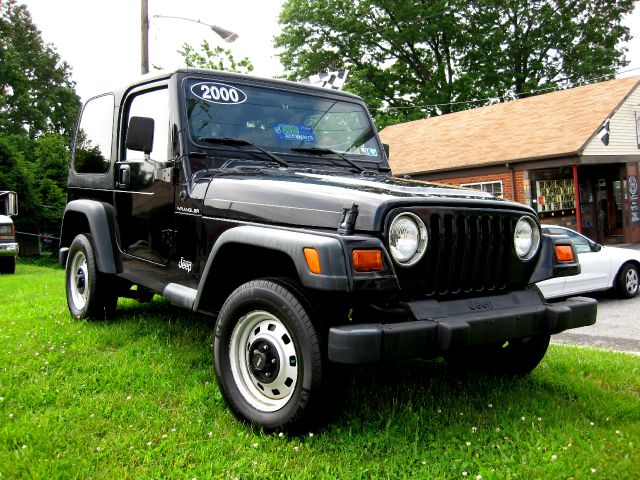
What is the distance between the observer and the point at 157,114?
4535mm

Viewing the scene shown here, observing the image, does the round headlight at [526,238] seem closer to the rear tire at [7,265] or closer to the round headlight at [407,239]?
the round headlight at [407,239]

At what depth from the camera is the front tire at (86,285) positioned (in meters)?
5.21

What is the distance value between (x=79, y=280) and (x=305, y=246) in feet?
11.4

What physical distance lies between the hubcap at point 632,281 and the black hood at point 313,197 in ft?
23.8

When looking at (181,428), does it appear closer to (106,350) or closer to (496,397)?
(106,350)

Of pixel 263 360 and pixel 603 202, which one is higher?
pixel 603 202

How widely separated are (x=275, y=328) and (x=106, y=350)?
82.4 inches

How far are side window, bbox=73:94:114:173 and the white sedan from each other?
6.64 m

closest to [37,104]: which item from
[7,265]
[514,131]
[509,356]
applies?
[7,265]

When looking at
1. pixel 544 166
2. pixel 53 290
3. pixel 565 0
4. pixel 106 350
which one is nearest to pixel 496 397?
pixel 106 350

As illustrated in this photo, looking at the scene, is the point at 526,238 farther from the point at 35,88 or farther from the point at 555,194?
the point at 35,88

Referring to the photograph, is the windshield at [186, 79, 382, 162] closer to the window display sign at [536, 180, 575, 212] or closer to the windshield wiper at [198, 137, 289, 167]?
the windshield wiper at [198, 137, 289, 167]

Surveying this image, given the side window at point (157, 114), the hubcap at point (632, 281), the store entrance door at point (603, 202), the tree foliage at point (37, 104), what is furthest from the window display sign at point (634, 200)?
the tree foliage at point (37, 104)

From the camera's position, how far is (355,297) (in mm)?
3055
